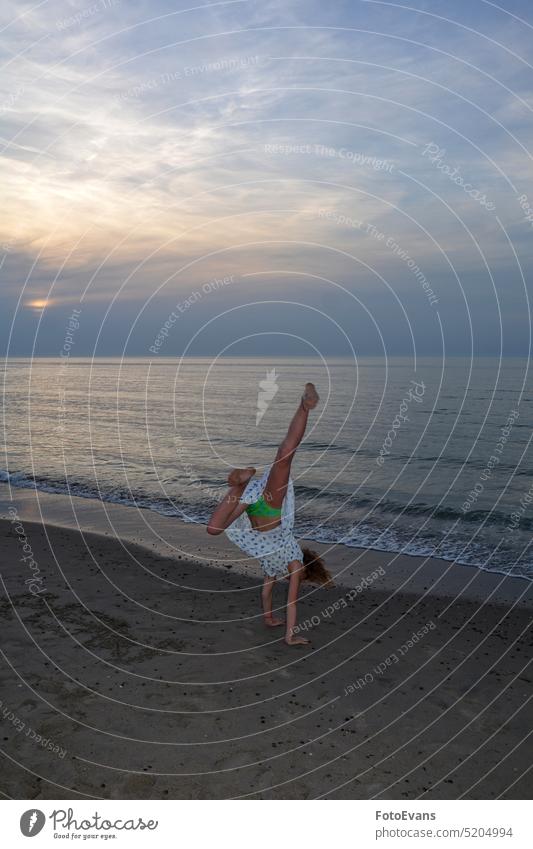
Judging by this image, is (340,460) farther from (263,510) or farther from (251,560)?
(263,510)

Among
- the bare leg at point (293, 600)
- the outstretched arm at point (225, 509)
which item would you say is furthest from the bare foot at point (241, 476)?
the bare leg at point (293, 600)

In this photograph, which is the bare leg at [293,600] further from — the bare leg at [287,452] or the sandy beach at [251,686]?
the bare leg at [287,452]

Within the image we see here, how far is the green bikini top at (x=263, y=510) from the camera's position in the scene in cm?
A: 1030

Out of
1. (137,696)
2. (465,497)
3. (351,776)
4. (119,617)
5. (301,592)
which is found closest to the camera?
(351,776)

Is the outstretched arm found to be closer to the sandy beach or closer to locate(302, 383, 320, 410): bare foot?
locate(302, 383, 320, 410): bare foot

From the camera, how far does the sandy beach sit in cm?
704

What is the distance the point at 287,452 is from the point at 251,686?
337 cm

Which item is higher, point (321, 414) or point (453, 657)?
point (321, 414)
